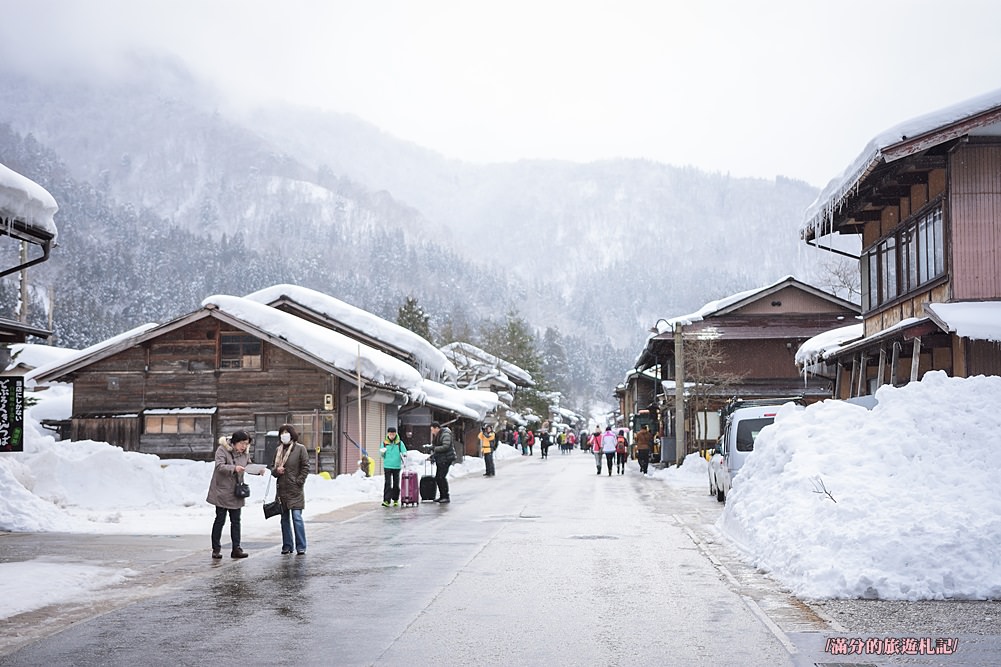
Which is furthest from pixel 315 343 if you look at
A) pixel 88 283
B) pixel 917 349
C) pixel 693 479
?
pixel 88 283

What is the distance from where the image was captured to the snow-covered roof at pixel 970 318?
19.4 m

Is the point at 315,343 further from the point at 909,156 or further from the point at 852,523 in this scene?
the point at 852,523

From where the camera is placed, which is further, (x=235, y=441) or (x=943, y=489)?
(x=235, y=441)

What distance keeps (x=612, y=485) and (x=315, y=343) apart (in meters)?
10.6

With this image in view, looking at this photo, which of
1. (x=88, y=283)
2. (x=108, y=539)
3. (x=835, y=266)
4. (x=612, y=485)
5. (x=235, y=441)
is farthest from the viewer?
(x=88, y=283)

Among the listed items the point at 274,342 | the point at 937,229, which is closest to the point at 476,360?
the point at 274,342

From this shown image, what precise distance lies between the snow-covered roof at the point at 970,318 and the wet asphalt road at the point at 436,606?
6.20 m

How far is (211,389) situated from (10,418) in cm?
1871

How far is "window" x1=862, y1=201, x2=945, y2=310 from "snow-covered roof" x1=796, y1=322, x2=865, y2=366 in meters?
1.55

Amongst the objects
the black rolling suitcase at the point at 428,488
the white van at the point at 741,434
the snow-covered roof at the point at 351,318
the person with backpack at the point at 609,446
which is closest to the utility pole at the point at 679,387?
the person with backpack at the point at 609,446

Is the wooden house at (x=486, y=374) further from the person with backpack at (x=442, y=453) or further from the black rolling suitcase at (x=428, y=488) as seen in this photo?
the person with backpack at (x=442, y=453)

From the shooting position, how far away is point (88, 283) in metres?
160

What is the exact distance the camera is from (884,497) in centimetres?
1185

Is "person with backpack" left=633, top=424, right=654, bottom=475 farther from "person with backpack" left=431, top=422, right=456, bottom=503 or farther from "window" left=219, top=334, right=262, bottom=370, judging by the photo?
"person with backpack" left=431, top=422, right=456, bottom=503
